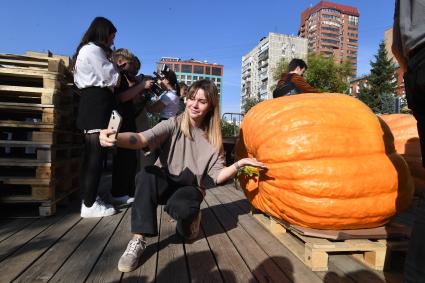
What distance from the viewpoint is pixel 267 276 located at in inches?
75.3

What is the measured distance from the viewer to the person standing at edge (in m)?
1.11

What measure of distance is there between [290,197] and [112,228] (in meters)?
1.53

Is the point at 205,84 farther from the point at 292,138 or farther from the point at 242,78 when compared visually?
the point at 242,78

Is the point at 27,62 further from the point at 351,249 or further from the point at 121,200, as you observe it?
the point at 351,249

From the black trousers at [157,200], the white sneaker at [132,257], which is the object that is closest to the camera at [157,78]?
the black trousers at [157,200]

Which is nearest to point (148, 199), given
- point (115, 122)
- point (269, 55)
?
point (115, 122)

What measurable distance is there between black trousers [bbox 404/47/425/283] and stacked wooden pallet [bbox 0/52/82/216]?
284 cm

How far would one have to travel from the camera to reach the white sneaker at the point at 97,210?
3094 mm

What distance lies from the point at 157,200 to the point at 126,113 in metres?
1.67

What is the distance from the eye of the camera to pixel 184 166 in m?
2.54

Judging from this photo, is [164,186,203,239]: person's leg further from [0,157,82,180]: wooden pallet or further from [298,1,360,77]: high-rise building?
[298,1,360,77]: high-rise building

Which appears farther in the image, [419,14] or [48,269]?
[48,269]

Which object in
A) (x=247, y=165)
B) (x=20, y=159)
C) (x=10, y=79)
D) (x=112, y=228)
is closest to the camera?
(x=247, y=165)

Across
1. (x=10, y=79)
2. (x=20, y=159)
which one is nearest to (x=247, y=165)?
(x=20, y=159)
